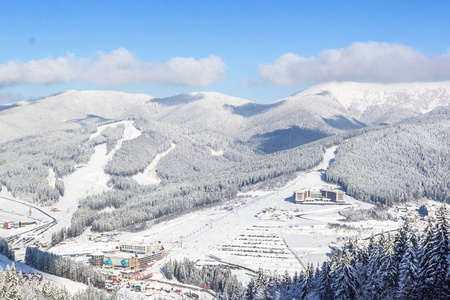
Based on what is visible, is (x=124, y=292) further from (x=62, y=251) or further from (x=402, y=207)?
(x=402, y=207)

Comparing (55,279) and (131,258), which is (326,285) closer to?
(55,279)

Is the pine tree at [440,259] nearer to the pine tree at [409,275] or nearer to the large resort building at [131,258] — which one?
the pine tree at [409,275]

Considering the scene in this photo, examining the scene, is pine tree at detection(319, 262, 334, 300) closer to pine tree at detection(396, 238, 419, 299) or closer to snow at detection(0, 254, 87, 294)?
pine tree at detection(396, 238, 419, 299)

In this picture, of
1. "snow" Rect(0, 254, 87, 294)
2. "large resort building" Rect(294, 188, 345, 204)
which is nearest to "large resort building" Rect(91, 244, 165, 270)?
"snow" Rect(0, 254, 87, 294)

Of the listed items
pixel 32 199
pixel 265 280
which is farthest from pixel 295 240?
pixel 32 199

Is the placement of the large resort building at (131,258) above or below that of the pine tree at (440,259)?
below

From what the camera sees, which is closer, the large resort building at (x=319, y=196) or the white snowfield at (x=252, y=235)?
the white snowfield at (x=252, y=235)

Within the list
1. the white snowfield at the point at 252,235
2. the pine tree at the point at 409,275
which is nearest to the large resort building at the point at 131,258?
the white snowfield at the point at 252,235

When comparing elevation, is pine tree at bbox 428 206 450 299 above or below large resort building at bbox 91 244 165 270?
above
